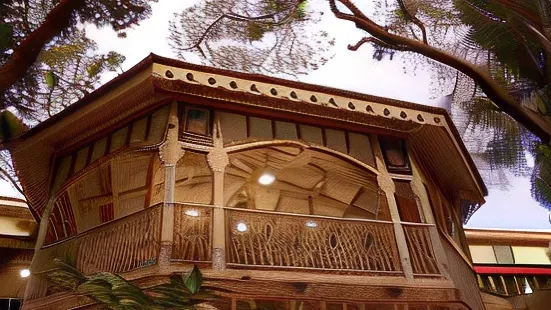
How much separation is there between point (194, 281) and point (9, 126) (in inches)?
214

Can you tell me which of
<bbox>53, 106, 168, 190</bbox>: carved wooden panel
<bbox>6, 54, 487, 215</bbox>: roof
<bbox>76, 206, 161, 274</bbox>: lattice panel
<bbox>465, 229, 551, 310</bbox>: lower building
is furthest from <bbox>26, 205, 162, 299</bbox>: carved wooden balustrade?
<bbox>465, 229, 551, 310</bbox>: lower building

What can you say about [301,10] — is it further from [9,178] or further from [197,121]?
[9,178]

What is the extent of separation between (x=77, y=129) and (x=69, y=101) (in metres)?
2.85

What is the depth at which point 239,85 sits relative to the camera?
8.07 m

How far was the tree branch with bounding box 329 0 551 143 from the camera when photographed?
9.87 metres

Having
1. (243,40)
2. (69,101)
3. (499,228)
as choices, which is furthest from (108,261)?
(499,228)

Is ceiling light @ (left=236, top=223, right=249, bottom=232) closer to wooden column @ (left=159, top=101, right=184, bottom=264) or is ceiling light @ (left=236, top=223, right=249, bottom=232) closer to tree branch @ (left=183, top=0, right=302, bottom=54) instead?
wooden column @ (left=159, top=101, right=184, bottom=264)

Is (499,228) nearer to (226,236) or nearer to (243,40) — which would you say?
(243,40)

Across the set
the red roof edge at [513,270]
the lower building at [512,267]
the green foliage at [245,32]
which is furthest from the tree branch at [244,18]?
the red roof edge at [513,270]

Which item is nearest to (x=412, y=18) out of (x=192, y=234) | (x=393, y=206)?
(x=393, y=206)

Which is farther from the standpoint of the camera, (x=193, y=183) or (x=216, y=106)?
(x=193, y=183)

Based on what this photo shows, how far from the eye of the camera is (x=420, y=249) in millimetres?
8344

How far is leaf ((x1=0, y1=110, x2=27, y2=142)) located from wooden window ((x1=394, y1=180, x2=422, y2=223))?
6.61 m

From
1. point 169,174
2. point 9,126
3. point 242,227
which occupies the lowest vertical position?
point 242,227
